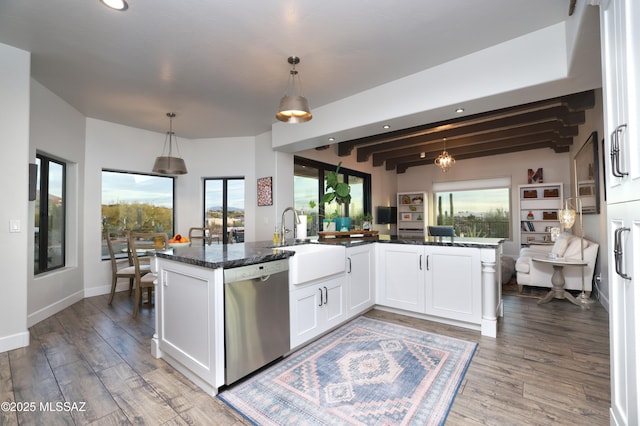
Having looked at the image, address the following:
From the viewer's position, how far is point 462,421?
1618 mm

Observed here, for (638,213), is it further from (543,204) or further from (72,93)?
(543,204)

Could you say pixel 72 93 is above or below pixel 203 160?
above

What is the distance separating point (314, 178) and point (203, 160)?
7.12 ft

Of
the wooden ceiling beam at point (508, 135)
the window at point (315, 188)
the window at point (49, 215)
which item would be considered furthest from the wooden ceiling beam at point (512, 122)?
the window at point (49, 215)

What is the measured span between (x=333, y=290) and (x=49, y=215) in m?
3.89

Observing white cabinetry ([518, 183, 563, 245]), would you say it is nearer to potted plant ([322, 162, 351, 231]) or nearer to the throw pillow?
the throw pillow

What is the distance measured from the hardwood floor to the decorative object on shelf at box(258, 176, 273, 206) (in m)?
2.51

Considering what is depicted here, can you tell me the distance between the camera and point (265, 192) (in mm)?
5039

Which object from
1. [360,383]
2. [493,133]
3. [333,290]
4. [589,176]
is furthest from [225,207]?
[589,176]

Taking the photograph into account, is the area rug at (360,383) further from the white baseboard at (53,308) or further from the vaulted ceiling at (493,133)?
the vaulted ceiling at (493,133)

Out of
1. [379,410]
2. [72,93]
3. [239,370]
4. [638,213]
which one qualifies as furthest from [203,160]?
[638,213]

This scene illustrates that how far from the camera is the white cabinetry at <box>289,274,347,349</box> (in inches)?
94.2

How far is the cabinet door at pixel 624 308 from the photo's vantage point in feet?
3.61

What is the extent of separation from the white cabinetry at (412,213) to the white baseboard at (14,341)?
24.2 ft
